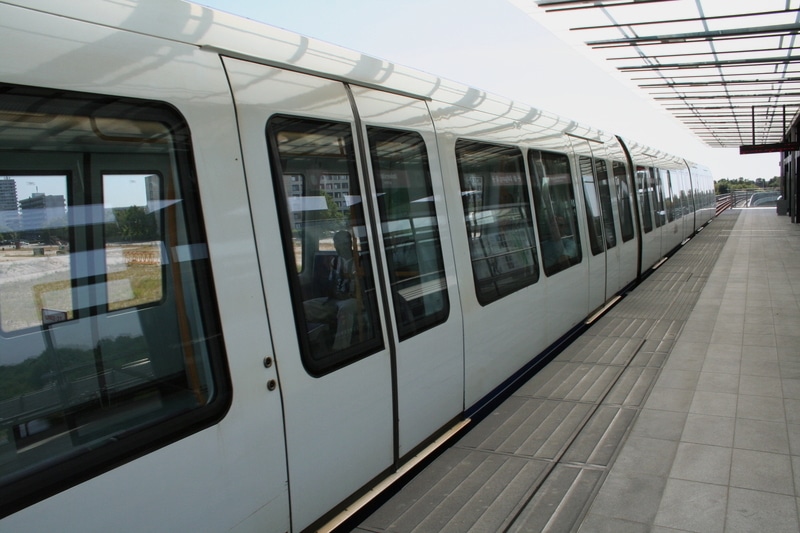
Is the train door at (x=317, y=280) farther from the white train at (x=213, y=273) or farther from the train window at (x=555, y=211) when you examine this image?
the train window at (x=555, y=211)

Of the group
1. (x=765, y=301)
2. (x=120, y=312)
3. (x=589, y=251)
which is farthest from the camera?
(x=765, y=301)

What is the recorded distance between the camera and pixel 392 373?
11.1ft

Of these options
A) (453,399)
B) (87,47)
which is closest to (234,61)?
(87,47)

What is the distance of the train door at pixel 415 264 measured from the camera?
11.4 feet

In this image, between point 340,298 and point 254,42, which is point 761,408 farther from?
point 254,42

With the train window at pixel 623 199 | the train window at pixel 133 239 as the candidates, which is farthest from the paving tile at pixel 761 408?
the train window at pixel 623 199

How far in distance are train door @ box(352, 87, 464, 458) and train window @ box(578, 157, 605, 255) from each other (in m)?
4.44

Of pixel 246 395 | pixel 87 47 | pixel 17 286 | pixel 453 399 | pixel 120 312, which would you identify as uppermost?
pixel 87 47

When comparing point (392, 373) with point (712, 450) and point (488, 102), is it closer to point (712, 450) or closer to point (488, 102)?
point (712, 450)

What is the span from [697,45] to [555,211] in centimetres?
1307

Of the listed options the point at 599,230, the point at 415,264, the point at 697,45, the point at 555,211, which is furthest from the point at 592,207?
the point at 697,45

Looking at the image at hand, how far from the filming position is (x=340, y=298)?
10.2 ft

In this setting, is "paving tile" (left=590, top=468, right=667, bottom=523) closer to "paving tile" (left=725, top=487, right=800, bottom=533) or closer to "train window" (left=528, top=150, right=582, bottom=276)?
"paving tile" (left=725, top=487, right=800, bottom=533)

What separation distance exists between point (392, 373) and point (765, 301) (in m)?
8.40
